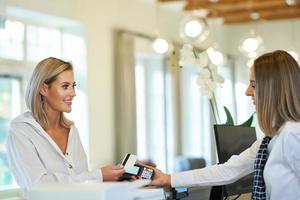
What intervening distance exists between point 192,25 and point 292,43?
15.5 feet

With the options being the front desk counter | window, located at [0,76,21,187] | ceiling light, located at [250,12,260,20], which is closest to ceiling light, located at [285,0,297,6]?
ceiling light, located at [250,12,260,20]

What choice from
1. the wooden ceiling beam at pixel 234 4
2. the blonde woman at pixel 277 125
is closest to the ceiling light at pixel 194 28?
the wooden ceiling beam at pixel 234 4

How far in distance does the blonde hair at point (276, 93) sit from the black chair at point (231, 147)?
371mm

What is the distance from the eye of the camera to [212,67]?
307cm

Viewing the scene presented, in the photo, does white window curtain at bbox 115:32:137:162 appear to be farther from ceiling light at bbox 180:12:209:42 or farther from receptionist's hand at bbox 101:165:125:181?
receptionist's hand at bbox 101:165:125:181

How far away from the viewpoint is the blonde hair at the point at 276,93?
7.08 ft

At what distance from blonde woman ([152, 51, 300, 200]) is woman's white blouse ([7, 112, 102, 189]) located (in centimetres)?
66

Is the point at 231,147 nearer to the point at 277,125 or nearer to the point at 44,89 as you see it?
A: the point at 277,125

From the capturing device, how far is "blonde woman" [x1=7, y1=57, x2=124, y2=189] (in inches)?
88.0

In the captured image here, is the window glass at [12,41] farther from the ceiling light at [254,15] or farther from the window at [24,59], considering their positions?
the ceiling light at [254,15]

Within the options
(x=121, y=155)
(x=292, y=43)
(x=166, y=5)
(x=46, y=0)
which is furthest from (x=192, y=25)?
(x=292, y=43)

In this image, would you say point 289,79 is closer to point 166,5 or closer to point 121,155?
point 121,155

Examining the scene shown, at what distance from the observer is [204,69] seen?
3.03 metres

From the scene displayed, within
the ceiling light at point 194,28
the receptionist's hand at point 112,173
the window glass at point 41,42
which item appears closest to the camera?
the receptionist's hand at point 112,173
